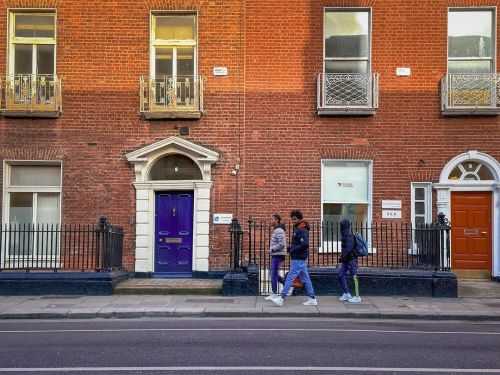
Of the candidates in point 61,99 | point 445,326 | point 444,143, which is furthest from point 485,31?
point 61,99

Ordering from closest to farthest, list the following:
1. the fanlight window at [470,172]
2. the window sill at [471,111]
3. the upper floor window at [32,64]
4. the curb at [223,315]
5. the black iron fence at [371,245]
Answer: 1. the curb at [223,315]
2. the black iron fence at [371,245]
3. the window sill at [471,111]
4. the fanlight window at [470,172]
5. the upper floor window at [32,64]

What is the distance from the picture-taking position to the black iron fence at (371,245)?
14.5 m

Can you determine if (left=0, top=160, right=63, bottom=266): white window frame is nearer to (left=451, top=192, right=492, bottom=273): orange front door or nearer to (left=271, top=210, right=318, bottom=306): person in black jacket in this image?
(left=271, top=210, right=318, bottom=306): person in black jacket

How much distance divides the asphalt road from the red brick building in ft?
17.3

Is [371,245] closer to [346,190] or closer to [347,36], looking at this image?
[346,190]

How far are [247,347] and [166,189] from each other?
8536mm

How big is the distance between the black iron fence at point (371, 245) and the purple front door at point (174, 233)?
4.95ft

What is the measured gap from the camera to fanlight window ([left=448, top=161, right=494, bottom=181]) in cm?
1620

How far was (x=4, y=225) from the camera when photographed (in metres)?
16.4

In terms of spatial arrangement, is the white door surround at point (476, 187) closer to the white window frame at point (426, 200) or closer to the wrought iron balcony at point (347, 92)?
the white window frame at point (426, 200)

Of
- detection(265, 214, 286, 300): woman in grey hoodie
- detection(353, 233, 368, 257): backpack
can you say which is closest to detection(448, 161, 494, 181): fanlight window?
detection(353, 233, 368, 257): backpack

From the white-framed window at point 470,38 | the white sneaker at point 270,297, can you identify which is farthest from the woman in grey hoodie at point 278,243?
the white-framed window at point 470,38

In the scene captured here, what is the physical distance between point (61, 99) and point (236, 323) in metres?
8.45

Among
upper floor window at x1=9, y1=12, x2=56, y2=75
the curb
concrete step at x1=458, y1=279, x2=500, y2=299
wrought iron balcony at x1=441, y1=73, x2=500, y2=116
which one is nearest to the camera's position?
the curb
